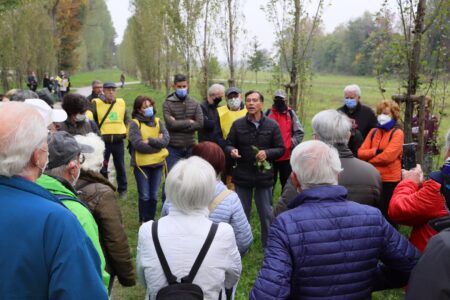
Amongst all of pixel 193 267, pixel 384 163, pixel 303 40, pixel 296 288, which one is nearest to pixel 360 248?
pixel 296 288

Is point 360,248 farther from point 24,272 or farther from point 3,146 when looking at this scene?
point 3,146

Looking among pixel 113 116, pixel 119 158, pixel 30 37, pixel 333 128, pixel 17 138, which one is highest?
pixel 30 37

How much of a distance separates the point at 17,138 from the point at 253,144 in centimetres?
360

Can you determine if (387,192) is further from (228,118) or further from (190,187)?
(190,187)

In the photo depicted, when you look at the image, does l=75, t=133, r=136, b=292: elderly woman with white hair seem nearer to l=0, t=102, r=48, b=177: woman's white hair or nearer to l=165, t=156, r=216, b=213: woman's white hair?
l=165, t=156, r=216, b=213: woman's white hair

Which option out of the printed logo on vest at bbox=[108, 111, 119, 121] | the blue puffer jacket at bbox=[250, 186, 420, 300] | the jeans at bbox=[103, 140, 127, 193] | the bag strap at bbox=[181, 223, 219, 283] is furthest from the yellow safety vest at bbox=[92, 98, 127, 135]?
the blue puffer jacket at bbox=[250, 186, 420, 300]

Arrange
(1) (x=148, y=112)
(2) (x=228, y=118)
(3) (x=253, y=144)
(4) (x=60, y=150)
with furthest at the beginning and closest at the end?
(2) (x=228, y=118)
(1) (x=148, y=112)
(3) (x=253, y=144)
(4) (x=60, y=150)

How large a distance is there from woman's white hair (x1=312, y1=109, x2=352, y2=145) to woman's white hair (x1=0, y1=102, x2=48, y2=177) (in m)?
2.24

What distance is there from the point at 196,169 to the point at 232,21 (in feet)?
31.6

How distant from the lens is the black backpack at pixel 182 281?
2348 millimetres

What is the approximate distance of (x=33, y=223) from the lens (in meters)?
1.68

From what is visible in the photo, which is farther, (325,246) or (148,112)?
(148,112)

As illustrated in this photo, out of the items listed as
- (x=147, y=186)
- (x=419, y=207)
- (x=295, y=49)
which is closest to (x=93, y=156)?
(x=419, y=207)

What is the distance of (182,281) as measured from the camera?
2.43m
